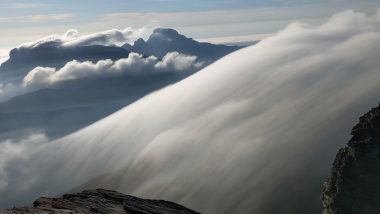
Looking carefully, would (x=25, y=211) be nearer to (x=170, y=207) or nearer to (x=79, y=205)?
(x=79, y=205)

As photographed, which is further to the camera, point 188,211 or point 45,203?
point 188,211

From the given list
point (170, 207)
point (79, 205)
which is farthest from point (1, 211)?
point (170, 207)

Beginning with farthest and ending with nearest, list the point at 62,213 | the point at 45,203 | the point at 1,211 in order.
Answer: the point at 45,203 < the point at 62,213 < the point at 1,211

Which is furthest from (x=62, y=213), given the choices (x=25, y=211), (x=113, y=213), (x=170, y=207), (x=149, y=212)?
(x=170, y=207)

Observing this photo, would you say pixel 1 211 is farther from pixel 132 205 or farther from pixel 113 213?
pixel 132 205

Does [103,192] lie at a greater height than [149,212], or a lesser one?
greater

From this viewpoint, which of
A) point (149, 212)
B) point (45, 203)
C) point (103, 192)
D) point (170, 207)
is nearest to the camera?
point (45, 203)
